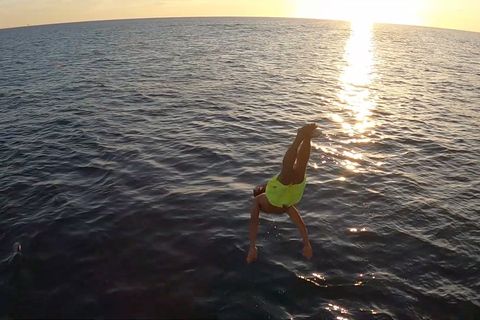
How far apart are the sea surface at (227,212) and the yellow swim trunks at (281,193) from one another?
7.84 feet

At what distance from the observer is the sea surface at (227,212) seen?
8.02 m

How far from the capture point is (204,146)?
662 inches

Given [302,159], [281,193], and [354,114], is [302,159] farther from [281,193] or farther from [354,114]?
[354,114]

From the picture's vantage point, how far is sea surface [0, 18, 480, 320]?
8.02 metres

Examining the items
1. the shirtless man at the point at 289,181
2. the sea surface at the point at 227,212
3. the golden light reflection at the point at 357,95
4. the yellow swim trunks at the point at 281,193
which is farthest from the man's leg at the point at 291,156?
the golden light reflection at the point at 357,95

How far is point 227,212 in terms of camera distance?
37.5 feet

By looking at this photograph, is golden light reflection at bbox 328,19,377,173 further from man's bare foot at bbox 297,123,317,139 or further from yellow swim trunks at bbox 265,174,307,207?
man's bare foot at bbox 297,123,317,139

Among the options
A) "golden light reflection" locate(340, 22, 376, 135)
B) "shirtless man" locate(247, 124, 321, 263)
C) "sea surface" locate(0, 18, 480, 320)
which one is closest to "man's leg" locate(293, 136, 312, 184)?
"shirtless man" locate(247, 124, 321, 263)

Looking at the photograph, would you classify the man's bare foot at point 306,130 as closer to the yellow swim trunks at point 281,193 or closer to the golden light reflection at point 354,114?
the yellow swim trunks at point 281,193

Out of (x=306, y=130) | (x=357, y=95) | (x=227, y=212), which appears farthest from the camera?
(x=357, y=95)

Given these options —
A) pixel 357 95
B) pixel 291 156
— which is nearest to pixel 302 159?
pixel 291 156

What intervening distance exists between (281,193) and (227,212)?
4684 mm

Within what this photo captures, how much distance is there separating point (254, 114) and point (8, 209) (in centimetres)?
1456

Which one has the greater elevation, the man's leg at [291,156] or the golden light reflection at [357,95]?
the man's leg at [291,156]
